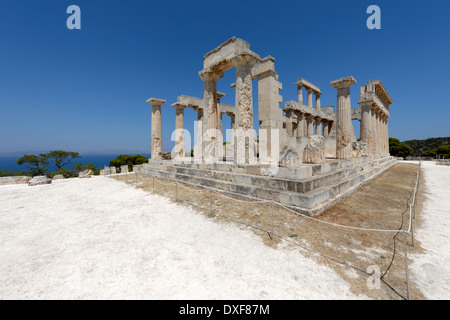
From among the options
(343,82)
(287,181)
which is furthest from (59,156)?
(343,82)

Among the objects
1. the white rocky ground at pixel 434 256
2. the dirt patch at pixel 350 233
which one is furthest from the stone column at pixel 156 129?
the white rocky ground at pixel 434 256

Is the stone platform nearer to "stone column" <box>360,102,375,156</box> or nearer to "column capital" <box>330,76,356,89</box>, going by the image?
"column capital" <box>330,76,356,89</box>

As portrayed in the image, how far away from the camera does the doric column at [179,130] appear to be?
47.6 ft

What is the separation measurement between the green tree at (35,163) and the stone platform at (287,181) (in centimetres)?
2318

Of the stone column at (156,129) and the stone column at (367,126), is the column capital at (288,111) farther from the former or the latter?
the stone column at (156,129)

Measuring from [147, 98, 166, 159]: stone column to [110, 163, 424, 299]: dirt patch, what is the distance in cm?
846

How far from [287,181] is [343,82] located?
9128mm

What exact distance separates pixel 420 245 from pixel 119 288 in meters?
4.95

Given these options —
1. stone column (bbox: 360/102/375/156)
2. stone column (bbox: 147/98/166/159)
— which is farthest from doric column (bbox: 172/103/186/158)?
stone column (bbox: 360/102/375/156)

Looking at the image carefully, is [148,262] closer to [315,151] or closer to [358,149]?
[315,151]

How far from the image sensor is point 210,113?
8648 mm
